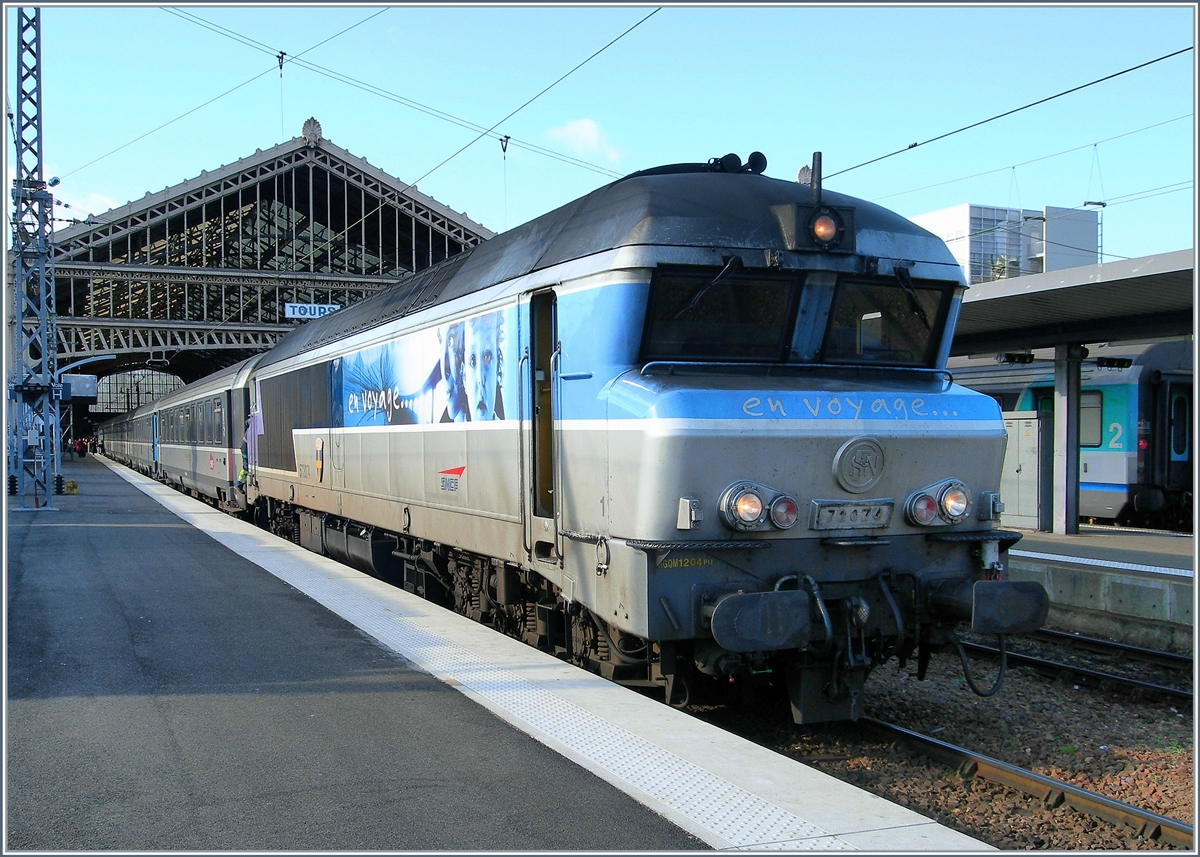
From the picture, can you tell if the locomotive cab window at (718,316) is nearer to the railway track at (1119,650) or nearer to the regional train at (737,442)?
the regional train at (737,442)

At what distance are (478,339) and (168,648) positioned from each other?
133 inches

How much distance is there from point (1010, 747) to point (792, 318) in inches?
139

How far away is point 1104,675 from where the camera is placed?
8.82 m

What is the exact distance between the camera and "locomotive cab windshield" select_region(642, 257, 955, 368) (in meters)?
6.23

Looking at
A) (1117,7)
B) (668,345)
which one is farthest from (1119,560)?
(668,345)

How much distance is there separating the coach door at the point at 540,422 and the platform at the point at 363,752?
3.29ft

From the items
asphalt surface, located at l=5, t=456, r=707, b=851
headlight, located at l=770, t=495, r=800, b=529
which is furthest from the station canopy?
headlight, located at l=770, t=495, r=800, b=529

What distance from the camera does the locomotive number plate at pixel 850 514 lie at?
605 cm

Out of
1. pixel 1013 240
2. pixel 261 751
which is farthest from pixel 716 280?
pixel 1013 240

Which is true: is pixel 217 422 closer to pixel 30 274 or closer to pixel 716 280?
pixel 30 274

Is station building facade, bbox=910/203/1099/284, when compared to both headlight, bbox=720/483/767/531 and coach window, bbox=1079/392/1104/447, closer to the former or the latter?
coach window, bbox=1079/392/1104/447

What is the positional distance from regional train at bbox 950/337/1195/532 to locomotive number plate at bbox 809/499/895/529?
12437mm

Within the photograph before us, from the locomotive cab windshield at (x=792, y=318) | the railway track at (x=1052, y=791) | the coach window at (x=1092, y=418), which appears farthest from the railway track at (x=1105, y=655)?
the coach window at (x=1092, y=418)

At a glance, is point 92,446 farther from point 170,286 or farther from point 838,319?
point 838,319
